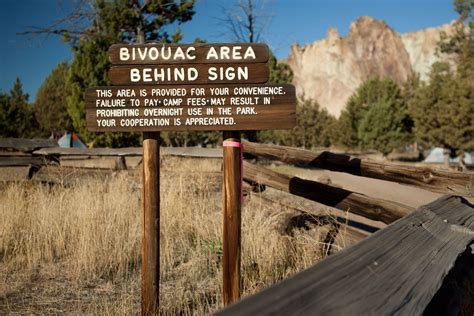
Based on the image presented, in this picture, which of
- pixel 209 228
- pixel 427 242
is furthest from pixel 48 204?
pixel 427 242

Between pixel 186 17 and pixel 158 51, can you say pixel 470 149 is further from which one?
pixel 158 51

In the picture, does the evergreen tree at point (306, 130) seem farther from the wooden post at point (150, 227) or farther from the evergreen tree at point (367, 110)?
the wooden post at point (150, 227)

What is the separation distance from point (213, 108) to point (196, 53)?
15.6 inches

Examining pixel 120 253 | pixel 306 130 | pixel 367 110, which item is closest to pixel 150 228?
pixel 120 253

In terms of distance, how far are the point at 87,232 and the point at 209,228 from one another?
4.42ft

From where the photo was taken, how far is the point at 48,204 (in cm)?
586

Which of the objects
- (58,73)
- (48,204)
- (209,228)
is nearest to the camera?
(209,228)

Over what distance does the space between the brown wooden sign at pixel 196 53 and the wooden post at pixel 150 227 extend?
533 millimetres

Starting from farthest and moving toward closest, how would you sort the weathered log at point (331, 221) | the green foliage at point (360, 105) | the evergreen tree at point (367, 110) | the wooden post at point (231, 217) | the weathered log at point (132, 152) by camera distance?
1. the green foliage at point (360, 105)
2. the evergreen tree at point (367, 110)
3. the weathered log at point (132, 152)
4. the weathered log at point (331, 221)
5. the wooden post at point (231, 217)

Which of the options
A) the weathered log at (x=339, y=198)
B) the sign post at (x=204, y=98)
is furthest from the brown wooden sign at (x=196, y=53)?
the weathered log at (x=339, y=198)

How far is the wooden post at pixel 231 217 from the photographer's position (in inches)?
112

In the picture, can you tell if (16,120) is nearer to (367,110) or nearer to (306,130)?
(306,130)

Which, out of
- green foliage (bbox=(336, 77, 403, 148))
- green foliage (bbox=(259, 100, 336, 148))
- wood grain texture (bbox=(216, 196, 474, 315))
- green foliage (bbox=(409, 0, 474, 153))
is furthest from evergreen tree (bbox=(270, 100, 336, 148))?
wood grain texture (bbox=(216, 196, 474, 315))

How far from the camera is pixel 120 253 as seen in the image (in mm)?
4148
